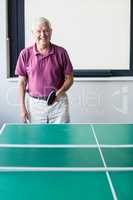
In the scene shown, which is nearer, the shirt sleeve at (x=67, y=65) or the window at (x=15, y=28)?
the shirt sleeve at (x=67, y=65)

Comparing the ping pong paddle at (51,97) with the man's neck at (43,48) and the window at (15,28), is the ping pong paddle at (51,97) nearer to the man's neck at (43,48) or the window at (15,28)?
the man's neck at (43,48)

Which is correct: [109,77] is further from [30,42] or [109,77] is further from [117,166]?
[117,166]

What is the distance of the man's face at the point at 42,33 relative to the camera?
3.06m

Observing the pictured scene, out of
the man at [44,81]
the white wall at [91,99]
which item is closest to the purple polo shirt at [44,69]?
the man at [44,81]

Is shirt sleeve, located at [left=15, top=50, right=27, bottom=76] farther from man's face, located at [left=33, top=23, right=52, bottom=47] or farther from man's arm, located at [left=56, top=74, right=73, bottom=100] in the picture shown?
man's arm, located at [left=56, top=74, right=73, bottom=100]

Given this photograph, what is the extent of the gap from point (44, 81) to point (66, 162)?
1.46 metres

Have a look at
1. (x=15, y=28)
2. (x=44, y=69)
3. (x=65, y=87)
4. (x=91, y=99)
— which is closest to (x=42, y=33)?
(x=44, y=69)

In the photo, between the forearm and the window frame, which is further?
the window frame

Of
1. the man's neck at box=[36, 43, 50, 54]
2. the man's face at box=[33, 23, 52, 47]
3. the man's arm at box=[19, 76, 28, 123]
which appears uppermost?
the man's face at box=[33, 23, 52, 47]

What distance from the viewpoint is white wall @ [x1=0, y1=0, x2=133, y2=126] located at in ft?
14.0

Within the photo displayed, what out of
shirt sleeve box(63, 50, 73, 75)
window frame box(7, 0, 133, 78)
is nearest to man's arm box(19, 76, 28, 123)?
shirt sleeve box(63, 50, 73, 75)

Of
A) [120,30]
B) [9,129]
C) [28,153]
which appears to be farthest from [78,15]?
[28,153]

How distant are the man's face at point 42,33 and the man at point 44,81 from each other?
0.04 feet

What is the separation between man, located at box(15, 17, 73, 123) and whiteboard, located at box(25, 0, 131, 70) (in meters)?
1.05
